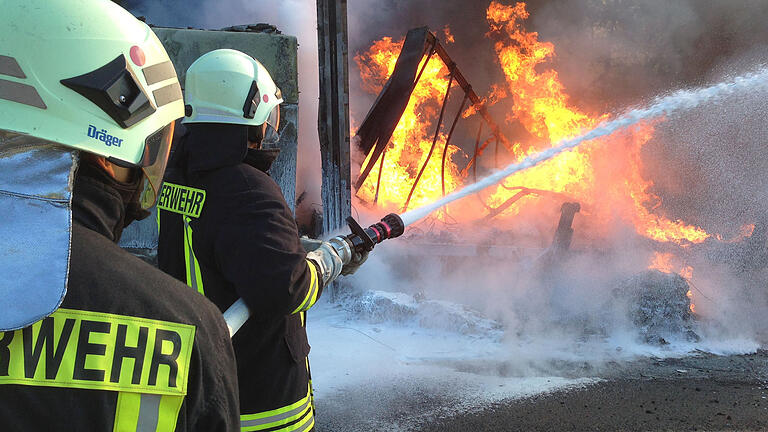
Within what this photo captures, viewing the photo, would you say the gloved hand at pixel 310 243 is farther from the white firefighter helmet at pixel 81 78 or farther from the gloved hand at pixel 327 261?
the white firefighter helmet at pixel 81 78

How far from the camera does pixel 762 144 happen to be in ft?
29.7

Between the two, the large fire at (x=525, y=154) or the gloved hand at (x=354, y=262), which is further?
the large fire at (x=525, y=154)

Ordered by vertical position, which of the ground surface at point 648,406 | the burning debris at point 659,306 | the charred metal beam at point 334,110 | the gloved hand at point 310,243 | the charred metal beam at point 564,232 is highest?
the charred metal beam at point 334,110

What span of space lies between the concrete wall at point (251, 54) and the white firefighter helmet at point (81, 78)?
465 cm

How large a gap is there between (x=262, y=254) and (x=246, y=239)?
0.26ft

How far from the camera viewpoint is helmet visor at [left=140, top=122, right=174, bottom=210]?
42.4 inches

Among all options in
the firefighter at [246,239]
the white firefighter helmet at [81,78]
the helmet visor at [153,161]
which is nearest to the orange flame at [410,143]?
the firefighter at [246,239]

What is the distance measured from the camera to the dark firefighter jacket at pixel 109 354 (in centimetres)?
75

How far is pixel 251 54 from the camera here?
5516 millimetres

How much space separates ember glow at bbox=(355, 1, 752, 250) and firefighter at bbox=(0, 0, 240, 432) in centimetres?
784

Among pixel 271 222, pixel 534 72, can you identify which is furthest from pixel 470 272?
pixel 271 222

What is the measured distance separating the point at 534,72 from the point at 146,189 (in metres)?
10.1

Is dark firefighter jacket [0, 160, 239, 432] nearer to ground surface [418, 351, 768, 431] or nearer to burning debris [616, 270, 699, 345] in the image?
ground surface [418, 351, 768, 431]

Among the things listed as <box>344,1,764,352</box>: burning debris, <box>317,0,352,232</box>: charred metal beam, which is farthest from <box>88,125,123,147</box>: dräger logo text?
<box>344,1,764,352</box>: burning debris
